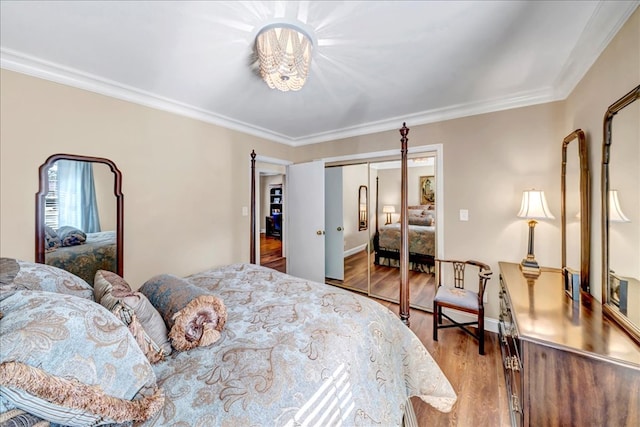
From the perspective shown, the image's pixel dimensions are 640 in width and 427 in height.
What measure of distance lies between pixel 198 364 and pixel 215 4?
1.75m

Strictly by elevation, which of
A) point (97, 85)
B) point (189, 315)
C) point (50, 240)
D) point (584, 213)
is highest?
point (97, 85)

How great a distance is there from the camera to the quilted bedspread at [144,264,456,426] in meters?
0.82

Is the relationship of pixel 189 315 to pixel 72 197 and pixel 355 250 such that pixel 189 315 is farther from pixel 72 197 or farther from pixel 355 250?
pixel 355 250

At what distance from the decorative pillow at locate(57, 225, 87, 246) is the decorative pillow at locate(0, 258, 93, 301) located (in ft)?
3.32

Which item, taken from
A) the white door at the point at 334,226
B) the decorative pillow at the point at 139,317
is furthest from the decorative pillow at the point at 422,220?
the decorative pillow at the point at 139,317

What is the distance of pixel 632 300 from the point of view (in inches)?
43.7

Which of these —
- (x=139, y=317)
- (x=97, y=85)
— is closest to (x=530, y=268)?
(x=139, y=317)

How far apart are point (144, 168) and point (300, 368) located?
2424mm

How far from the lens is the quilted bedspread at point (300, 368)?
0.82m

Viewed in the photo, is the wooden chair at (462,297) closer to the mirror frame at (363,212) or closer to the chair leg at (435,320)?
the chair leg at (435,320)

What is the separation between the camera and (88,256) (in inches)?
81.7

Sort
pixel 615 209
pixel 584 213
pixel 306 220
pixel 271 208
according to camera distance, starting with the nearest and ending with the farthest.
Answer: pixel 615 209, pixel 584 213, pixel 306 220, pixel 271 208

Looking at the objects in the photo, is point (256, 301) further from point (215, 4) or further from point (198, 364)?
point (215, 4)

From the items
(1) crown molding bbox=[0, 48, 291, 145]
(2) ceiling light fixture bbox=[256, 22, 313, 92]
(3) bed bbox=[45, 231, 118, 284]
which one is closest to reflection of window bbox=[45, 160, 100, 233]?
(3) bed bbox=[45, 231, 118, 284]
